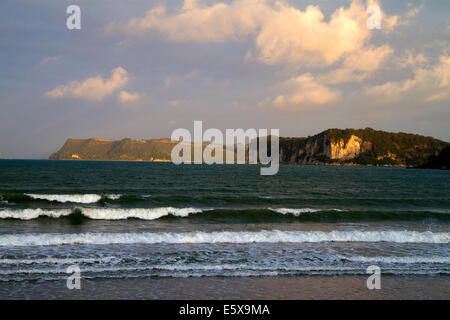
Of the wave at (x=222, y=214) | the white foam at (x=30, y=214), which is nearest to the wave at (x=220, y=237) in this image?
the wave at (x=222, y=214)

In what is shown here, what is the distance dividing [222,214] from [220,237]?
6.90 metres

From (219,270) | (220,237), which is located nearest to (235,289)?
(219,270)

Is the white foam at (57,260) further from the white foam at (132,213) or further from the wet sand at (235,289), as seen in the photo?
the white foam at (132,213)

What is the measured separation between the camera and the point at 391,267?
1066 centimetres

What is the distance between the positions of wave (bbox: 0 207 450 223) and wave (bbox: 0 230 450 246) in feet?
16.3

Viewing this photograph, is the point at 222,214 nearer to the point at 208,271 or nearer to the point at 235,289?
the point at 208,271

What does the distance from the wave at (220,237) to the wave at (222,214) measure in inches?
196

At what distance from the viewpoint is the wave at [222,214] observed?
19.8 metres

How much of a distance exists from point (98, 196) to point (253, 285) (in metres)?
22.3

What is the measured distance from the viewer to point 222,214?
21.7 m
